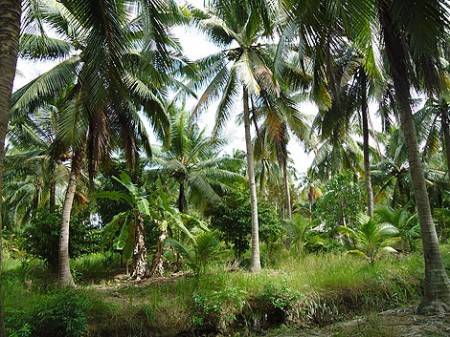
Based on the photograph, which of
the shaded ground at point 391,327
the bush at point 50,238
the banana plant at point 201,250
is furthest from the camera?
the bush at point 50,238

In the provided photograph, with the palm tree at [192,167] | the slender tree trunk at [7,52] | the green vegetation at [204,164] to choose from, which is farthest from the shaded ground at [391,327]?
the palm tree at [192,167]

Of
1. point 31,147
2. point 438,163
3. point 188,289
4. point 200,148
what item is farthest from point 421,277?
point 438,163

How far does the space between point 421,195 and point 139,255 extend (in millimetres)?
8132

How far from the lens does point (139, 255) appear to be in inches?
464

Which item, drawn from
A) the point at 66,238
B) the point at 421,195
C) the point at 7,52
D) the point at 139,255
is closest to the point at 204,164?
the point at 139,255

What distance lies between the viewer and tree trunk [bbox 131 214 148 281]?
11422 millimetres

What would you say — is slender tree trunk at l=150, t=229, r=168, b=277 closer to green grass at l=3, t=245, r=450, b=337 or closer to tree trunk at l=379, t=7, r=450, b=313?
green grass at l=3, t=245, r=450, b=337

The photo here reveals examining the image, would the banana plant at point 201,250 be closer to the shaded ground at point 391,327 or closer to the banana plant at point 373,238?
the shaded ground at point 391,327

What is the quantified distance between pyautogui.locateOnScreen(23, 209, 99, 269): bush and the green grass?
1167mm

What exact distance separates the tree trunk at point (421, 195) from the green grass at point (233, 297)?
1.90 metres

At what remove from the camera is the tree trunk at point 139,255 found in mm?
11422

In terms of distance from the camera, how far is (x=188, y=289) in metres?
8.98

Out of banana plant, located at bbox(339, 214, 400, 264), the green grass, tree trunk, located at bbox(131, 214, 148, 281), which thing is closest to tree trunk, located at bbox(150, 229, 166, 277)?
tree trunk, located at bbox(131, 214, 148, 281)

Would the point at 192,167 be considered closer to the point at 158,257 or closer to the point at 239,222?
the point at 239,222
